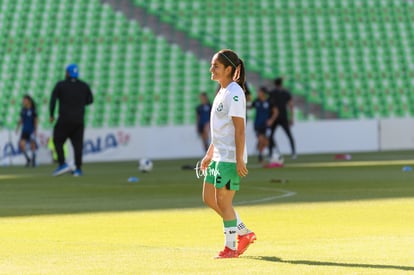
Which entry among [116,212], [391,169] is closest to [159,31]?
[391,169]

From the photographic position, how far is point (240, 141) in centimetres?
872

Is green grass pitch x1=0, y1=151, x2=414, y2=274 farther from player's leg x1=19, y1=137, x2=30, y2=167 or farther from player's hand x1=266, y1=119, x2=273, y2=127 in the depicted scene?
player's leg x1=19, y1=137, x2=30, y2=167

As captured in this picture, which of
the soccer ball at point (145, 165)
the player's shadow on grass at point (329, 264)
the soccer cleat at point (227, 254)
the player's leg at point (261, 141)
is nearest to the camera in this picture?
the player's shadow on grass at point (329, 264)

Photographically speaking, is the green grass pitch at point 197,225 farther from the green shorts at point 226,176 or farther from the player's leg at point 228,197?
the green shorts at point 226,176

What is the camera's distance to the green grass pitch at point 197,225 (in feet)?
26.8

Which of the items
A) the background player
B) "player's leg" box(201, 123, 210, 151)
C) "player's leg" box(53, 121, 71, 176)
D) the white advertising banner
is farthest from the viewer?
the white advertising banner

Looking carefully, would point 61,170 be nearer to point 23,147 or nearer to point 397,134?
point 23,147

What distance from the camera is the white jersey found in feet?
28.8

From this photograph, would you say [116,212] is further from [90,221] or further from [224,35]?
[224,35]


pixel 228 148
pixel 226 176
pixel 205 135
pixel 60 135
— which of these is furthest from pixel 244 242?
pixel 205 135

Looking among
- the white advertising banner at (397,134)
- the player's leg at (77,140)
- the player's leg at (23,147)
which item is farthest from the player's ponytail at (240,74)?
the white advertising banner at (397,134)

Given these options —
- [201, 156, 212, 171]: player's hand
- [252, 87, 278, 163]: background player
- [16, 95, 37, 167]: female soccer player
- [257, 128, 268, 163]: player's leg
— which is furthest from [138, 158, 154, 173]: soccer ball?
[201, 156, 212, 171]: player's hand

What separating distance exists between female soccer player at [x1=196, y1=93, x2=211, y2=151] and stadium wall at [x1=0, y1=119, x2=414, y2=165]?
303cm

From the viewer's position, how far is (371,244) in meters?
9.34
